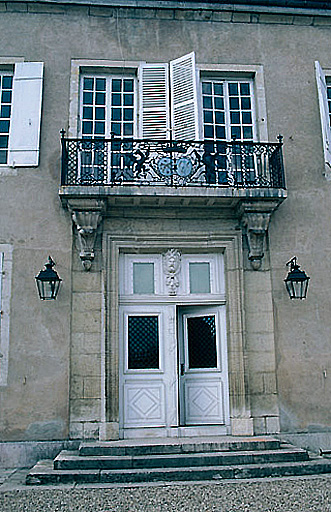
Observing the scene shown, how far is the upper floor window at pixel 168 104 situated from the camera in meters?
8.86

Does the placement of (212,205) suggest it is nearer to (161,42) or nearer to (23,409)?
(161,42)

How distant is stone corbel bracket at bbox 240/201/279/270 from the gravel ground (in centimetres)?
324

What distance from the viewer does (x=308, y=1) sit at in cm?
953

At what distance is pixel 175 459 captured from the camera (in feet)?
Answer: 22.6

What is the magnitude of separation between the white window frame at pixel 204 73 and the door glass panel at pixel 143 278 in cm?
235

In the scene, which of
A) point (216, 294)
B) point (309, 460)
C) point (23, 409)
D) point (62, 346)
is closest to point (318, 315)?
point (216, 294)

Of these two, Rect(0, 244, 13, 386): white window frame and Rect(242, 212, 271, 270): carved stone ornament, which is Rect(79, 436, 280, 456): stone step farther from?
Rect(242, 212, 271, 270): carved stone ornament

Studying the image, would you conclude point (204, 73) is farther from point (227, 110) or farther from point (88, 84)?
point (88, 84)

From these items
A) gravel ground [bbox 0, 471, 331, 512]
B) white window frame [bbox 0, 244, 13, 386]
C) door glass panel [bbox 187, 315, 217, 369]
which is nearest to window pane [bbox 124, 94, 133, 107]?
white window frame [bbox 0, 244, 13, 386]

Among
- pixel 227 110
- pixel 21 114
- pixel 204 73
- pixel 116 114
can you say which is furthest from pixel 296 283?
pixel 21 114

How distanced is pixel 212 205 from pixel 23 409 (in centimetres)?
405

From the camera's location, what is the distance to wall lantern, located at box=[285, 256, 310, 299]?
824 cm

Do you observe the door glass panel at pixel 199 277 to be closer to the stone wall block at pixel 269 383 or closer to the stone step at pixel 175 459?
the stone wall block at pixel 269 383

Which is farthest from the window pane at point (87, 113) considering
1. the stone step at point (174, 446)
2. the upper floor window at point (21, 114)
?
the stone step at point (174, 446)
